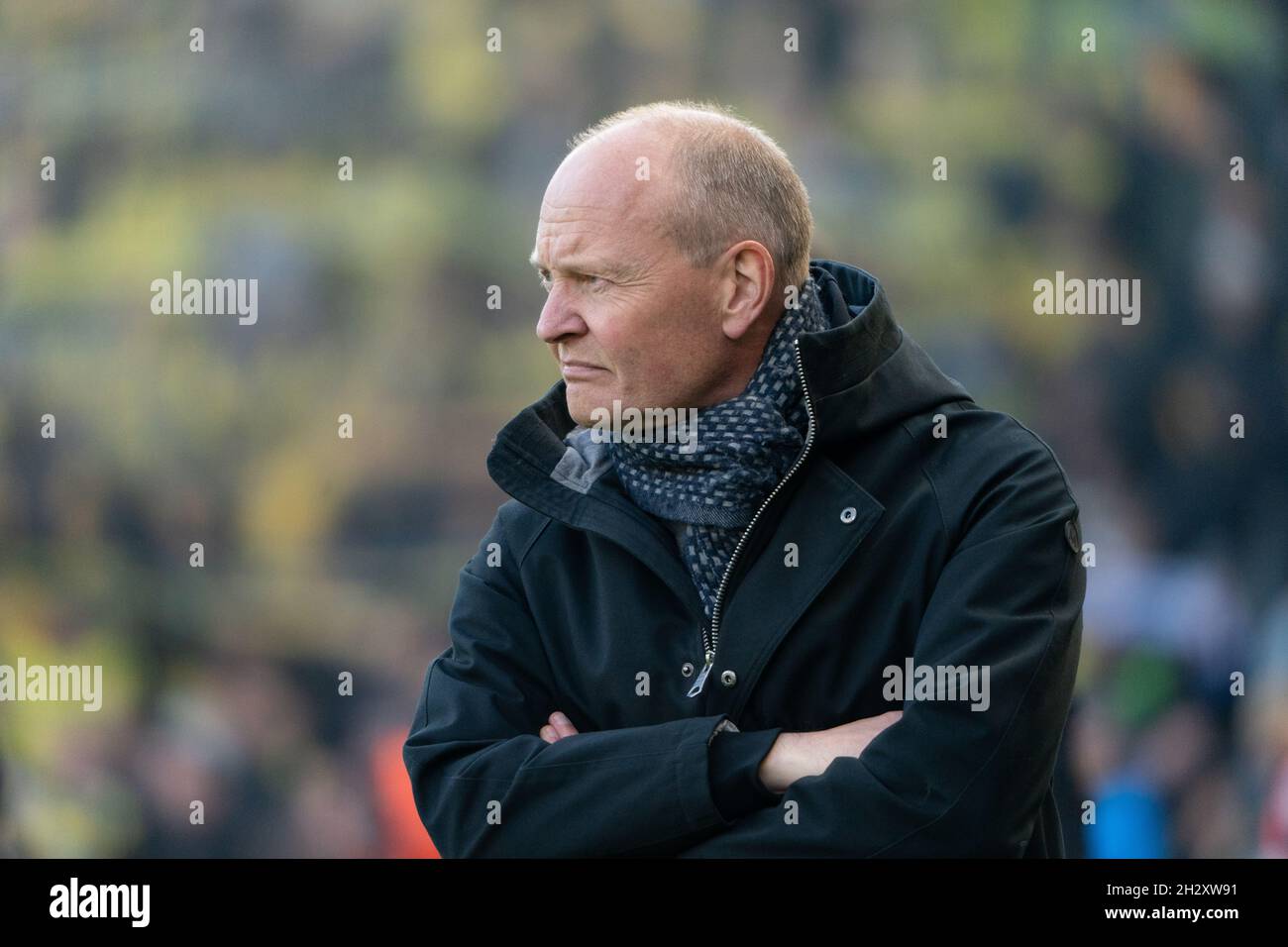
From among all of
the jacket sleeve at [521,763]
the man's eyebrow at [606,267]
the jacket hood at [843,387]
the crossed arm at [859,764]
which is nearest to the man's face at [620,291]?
the man's eyebrow at [606,267]

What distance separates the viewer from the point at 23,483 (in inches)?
276

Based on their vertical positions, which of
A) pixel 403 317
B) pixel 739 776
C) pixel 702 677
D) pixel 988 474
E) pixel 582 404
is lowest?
pixel 739 776

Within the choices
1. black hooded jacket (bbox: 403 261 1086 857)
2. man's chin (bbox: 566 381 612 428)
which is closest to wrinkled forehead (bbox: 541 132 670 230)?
man's chin (bbox: 566 381 612 428)

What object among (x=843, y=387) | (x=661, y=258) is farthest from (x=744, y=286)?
(x=843, y=387)

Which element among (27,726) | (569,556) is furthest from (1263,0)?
(27,726)

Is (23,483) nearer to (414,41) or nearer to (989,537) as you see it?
(414,41)

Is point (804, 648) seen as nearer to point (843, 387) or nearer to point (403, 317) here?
point (843, 387)

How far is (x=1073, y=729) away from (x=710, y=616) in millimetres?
815

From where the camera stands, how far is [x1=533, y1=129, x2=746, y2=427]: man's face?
2.71 meters

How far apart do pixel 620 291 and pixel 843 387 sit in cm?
39

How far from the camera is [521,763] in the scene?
262 cm

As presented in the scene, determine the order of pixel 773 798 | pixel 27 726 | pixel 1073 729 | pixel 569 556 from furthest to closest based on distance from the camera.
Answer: pixel 27 726
pixel 1073 729
pixel 569 556
pixel 773 798

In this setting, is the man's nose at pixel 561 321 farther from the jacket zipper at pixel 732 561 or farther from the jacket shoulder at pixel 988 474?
Answer: the jacket shoulder at pixel 988 474

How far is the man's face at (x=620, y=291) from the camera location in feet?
8.87
